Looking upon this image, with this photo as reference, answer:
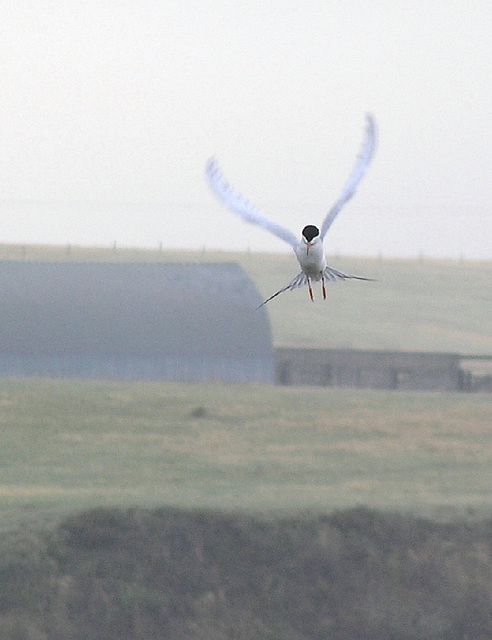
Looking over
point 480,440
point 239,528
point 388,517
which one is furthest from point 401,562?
point 480,440

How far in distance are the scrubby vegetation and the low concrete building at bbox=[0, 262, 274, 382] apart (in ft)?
104

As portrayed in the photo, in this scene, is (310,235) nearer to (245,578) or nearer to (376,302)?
(245,578)

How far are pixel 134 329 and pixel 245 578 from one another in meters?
36.9

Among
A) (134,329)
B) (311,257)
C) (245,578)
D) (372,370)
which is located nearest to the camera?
(311,257)

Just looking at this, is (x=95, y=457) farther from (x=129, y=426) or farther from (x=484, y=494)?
(x=484, y=494)

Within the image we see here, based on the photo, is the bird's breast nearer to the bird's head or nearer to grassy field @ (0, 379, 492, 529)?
the bird's head

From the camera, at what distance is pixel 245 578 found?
45812mm

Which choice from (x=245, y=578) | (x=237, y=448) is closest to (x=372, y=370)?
(x=237, y=448)

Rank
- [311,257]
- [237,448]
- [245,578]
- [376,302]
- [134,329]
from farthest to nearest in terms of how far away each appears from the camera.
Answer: [376,302]
[134,329]
[237,448]
[245,578]
[311,257]

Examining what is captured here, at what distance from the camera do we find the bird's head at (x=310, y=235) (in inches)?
349

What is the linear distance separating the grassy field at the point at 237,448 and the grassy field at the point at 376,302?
1299 inches

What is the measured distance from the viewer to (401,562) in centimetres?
4722

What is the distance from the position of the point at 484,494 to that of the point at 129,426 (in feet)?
69.1

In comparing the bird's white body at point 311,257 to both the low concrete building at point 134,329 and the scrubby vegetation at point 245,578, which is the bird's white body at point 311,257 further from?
the low concrete building at point 134,329
